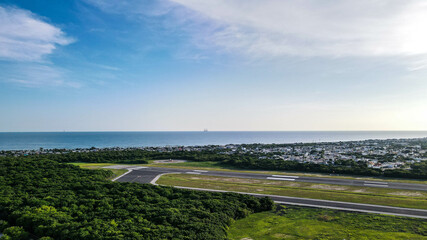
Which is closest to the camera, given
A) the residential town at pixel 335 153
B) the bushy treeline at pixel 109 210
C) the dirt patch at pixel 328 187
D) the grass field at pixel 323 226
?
the bushy treeline at pixel 109 210

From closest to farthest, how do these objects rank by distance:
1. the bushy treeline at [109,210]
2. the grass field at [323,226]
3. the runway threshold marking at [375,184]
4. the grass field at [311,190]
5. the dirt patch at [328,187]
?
the bushy treeline at [109,210] → the grass field at [323,226] → the grass field at [311,190] → the dirt patch at [328,187] → the runway threshold marking at [375,184]

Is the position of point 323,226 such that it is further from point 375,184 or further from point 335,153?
point 335,153

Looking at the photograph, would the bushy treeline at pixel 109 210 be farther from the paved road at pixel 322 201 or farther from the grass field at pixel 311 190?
the grass field at pixel 311 190

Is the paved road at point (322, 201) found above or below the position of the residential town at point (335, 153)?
below

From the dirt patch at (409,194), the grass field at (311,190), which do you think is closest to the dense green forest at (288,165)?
the grass field at (311,190)

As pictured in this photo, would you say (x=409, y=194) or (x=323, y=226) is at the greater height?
(x=409, y=194)

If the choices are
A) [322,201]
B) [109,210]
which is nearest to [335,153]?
[322,201]

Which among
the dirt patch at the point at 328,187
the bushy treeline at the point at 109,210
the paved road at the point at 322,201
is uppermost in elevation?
the bushy treeline at the point at 109,210

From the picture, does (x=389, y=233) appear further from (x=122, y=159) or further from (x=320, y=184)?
(x=122, y=159)

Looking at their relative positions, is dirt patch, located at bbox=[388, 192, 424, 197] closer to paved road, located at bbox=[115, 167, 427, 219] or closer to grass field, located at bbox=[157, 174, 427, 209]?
grass field, located at bbox=[157, 174, 427, 209]
